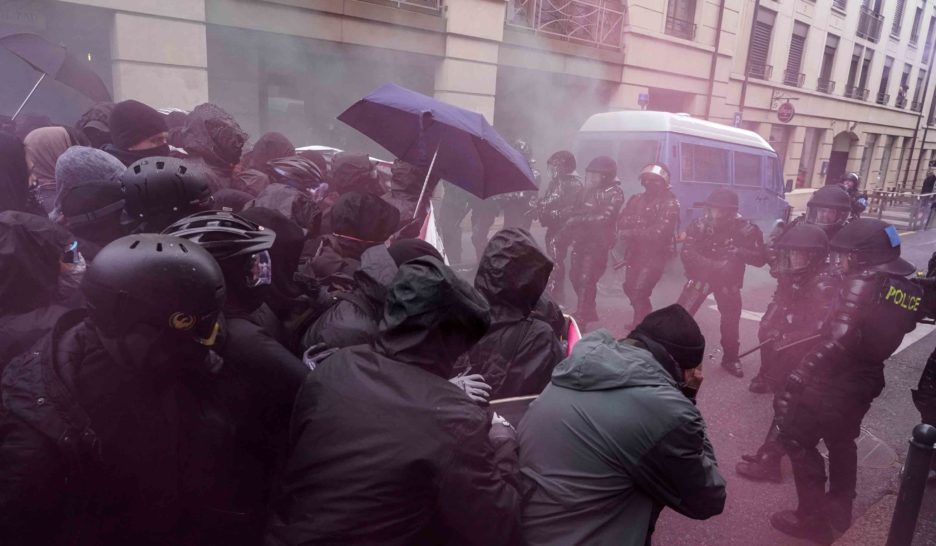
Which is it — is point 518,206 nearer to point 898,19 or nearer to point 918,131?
point 898,19

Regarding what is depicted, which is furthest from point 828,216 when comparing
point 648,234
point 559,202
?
A: point 559,202

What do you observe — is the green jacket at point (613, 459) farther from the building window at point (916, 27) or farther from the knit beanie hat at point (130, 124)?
the building window at point (916, 27)

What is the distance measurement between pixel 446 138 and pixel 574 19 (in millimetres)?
10891

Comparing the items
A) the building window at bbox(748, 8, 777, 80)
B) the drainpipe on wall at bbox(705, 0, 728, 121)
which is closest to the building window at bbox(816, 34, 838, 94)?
the building window at bbox(748, 8, 777, 80)

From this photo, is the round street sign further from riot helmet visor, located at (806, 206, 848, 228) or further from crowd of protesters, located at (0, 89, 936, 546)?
crowd of protesters, located at (0, 89, 936, 546)

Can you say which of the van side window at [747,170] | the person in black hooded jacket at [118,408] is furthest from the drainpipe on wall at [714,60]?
the person in black hooded jacket at [118,408]

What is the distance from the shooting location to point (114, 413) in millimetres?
1379

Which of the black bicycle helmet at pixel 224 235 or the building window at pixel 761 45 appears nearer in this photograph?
the black bicycle helmet at pixel 224 235

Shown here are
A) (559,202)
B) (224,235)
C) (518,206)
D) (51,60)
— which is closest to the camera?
(224,235)

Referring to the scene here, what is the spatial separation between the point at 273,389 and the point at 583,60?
42.4ft

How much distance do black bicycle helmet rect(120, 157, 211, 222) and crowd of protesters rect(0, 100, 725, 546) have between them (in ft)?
0.04

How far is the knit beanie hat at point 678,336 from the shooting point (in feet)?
6.20

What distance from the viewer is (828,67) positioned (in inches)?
886

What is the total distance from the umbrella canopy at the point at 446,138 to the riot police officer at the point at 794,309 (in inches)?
76.8
